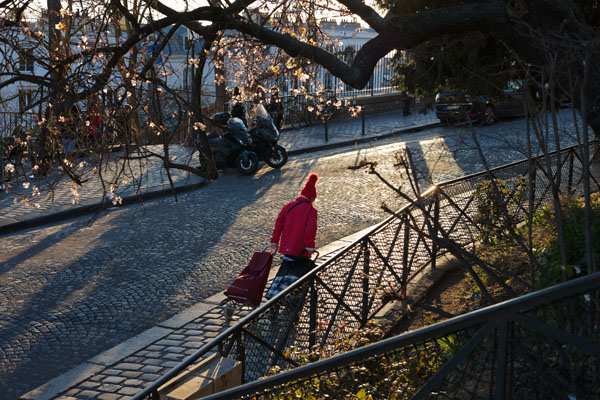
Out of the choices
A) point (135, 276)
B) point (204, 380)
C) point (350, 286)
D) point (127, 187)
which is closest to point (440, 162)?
point (127, 187)

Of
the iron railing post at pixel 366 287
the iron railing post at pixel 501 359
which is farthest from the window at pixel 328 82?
the iron railing post at pixel 501 359

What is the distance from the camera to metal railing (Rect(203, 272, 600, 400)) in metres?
2.77

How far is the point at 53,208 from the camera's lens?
1303 centimetres

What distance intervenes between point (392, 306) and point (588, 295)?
14.3 ft

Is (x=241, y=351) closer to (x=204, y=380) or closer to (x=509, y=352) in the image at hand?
(x=204, y=380)

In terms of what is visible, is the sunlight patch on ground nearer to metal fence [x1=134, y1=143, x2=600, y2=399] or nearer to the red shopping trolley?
metal fence [x1=134, y1=143, x2=600, y2=399]

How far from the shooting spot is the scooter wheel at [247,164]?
51.7 ft

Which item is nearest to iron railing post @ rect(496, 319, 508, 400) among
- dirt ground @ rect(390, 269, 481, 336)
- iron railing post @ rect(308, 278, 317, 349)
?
iron railing post @ rect(308, 278, 317, 349)

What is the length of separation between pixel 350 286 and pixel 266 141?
10229 mm

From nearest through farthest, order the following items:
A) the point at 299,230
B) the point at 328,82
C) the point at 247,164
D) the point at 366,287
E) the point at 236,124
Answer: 1. the point at 366,287
2. the point at 299,230
3. the point at 247,164
4. the point at 236,124
5. the point at 328,82

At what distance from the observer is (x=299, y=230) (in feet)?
24.4

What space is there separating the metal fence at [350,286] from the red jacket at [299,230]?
78 cm

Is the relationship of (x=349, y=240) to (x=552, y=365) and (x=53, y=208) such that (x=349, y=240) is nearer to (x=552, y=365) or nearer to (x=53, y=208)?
(x=53, y=208)

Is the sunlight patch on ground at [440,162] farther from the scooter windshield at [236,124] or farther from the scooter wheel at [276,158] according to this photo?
the scooter windshield at [236,124]
